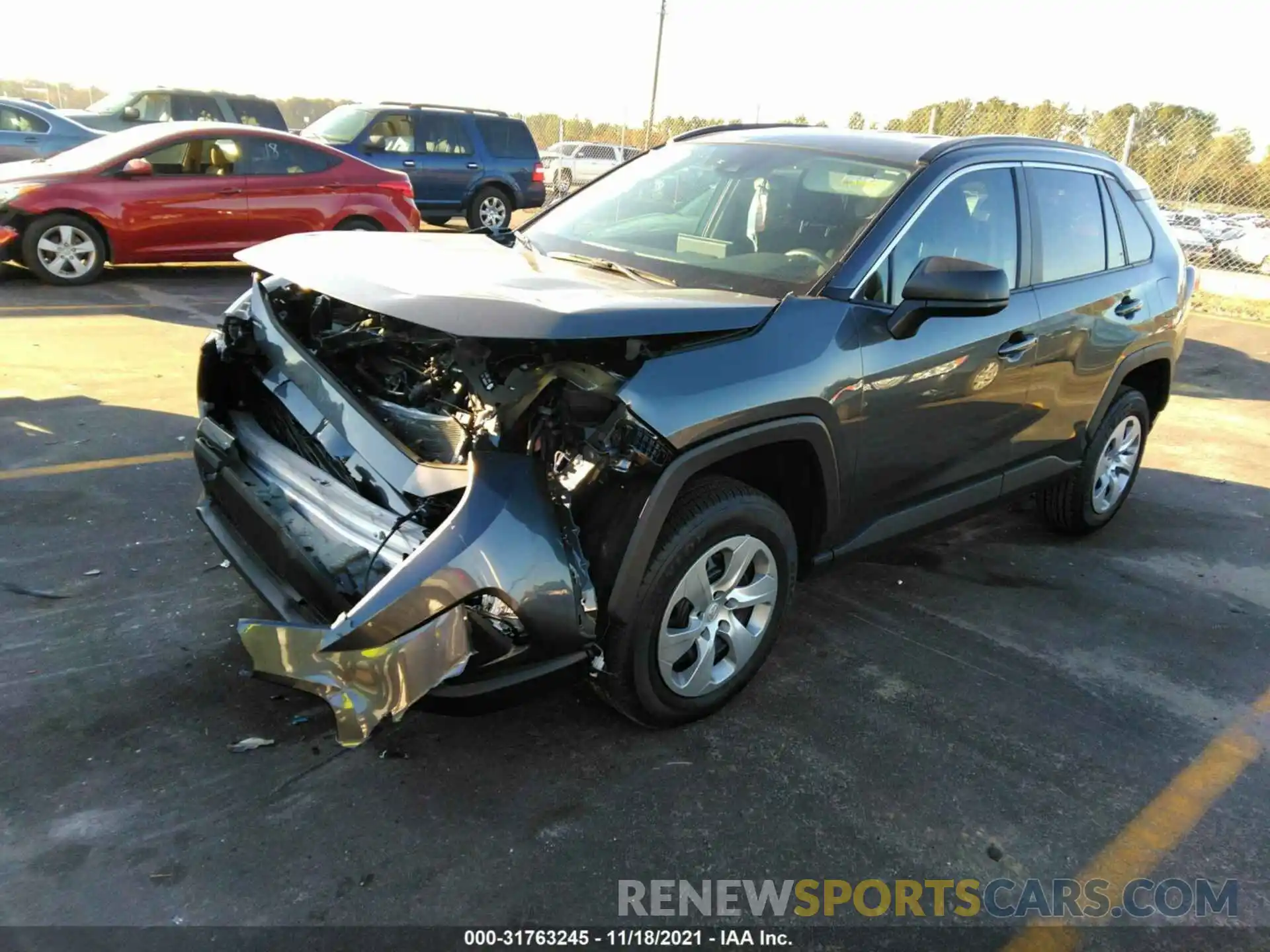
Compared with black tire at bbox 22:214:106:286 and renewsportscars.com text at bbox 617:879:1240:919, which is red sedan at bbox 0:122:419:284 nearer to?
black tire at bbox 22:214:106:286

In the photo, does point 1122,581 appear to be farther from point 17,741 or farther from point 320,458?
point 17,741

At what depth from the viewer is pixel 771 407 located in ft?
9.70

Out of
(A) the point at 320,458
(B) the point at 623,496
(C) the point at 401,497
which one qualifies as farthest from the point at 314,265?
(B) the point at 623,496

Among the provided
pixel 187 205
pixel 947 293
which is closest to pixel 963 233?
pixel 947 293

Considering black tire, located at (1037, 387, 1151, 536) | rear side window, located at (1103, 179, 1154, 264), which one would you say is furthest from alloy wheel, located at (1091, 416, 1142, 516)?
rear side window, located at (1103, 179, 1154, 264)

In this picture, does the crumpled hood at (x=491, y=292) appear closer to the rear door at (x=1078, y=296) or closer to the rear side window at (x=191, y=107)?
the rear door at (x=1078, y=296)

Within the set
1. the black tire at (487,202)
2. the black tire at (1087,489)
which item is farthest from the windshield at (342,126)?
the black tire at (1087,489)

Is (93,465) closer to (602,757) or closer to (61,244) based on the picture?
(602,757)

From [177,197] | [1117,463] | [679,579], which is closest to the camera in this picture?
[679,579]

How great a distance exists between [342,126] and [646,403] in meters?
13.5

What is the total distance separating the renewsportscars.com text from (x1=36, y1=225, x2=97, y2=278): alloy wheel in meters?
9.10

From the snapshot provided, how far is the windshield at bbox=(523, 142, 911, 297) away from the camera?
11.4 feet

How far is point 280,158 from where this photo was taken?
10297mm

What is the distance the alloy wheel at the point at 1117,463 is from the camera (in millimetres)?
4977
